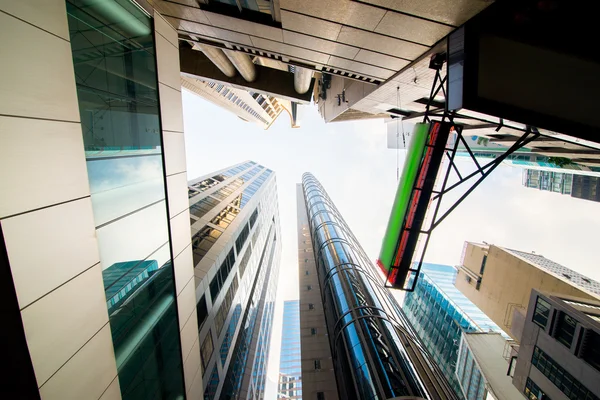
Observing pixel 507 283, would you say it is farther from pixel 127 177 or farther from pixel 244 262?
pixel 127 177

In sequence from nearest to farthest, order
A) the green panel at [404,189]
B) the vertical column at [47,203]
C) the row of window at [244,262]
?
the vertical column at [47,203]
the green panel at [404,189]
the row of window at [244,262]

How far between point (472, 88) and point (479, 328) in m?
67.5

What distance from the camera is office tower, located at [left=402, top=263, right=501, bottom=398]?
5172cm

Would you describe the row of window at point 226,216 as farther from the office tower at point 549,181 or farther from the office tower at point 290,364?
the office tower at point 549,181

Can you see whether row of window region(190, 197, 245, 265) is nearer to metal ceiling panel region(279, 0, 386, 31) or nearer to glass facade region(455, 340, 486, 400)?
metal ceiling panel region(279, 0, 386, 31)

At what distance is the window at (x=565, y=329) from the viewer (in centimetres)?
1852

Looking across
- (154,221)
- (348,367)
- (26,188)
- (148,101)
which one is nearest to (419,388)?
(348,367)

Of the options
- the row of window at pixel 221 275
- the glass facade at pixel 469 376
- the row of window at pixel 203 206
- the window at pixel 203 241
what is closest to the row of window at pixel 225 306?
the row of window at pixel 221 275

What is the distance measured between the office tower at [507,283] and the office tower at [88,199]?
39917 millimetres

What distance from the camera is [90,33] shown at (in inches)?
185

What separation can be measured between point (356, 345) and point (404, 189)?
39.6 ft

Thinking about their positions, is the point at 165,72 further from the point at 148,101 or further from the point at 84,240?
the point at 84,240

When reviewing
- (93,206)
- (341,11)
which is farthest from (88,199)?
(341,11)

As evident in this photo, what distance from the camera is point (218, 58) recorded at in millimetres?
14883
